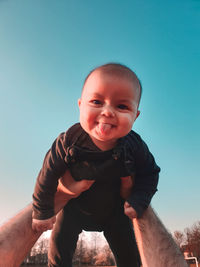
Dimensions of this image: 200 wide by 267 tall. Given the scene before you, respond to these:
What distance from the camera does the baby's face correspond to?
126 centimetres

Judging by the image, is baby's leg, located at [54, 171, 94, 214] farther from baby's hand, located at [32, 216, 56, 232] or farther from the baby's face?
the baby's face

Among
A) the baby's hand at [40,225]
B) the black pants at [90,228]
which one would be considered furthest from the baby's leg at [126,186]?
the baby's hand at [40,225]

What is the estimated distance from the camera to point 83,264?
39281mm

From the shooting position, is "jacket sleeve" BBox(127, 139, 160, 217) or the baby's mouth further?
"jacket sleeve" BBox(127, 139, 160, 217)

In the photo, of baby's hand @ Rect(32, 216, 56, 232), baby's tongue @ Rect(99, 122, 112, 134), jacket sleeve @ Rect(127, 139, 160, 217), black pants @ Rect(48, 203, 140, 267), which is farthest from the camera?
black pants @ Rect(48, 203, 140, 267)

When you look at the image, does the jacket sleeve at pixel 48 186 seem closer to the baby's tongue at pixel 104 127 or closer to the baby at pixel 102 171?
the baby at pixel 102 171

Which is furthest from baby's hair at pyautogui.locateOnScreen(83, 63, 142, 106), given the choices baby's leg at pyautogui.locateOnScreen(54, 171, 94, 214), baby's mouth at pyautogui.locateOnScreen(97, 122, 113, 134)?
baby's leg at pyautogui.locateOnScreen(54, 171, 94, 214)

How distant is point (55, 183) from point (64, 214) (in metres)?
0.44

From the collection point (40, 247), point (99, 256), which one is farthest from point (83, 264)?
point (40, 247)

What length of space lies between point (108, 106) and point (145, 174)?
61 centimetres

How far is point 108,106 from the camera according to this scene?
126cm

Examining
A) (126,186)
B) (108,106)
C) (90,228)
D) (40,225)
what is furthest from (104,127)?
(90,228)

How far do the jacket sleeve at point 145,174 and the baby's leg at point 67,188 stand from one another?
0.32 m

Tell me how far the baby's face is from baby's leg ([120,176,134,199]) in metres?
0.36
